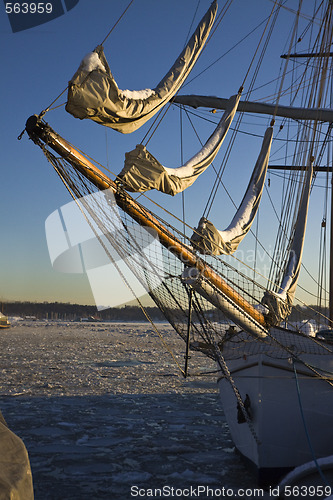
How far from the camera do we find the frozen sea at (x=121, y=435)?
24.5 ft

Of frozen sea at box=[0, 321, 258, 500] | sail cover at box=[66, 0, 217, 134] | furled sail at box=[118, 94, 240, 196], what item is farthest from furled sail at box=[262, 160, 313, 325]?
sail cover at box=[66, 0, 217, 134]

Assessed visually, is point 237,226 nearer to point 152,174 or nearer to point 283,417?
point 152,174

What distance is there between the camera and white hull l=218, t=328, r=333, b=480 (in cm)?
821

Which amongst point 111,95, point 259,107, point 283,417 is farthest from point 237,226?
point 259,107

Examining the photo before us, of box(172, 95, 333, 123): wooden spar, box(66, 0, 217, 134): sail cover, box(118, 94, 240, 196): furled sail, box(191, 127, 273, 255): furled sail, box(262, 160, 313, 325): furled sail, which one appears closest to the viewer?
box(66, 0, 217, 134): sail cover

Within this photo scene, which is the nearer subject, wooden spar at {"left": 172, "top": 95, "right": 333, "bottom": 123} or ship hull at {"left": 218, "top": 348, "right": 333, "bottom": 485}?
ship hull at {"left": 218, "top": 348, "right": 333, "bottom": 485}

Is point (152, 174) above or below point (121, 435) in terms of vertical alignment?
above

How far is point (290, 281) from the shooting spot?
524 inches

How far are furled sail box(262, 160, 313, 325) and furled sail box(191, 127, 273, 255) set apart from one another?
147 cm

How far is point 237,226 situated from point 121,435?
5414 mm

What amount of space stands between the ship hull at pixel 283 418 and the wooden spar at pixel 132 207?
1333mm

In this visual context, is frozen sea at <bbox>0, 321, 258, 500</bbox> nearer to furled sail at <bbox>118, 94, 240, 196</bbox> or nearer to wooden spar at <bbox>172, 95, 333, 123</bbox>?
furled sail at <bbox>118, 94, 240, 196</bbox>

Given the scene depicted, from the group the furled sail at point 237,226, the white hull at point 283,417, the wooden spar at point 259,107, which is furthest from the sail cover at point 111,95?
the wooden spar at point 259,107

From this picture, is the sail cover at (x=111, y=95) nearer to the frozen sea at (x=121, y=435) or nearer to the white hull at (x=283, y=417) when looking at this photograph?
the frozen sea at (x=121, y=435)
